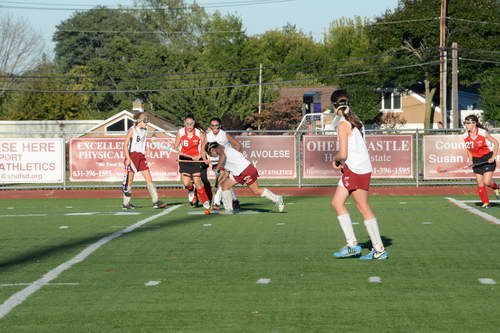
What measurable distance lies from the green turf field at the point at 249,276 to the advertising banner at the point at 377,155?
784 cm

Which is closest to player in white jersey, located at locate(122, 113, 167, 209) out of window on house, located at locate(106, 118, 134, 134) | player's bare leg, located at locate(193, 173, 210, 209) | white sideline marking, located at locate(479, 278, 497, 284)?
player's bare leg, located at locate(193, 173, 210, 209)

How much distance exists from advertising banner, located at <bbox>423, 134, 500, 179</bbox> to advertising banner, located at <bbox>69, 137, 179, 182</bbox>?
670 cm

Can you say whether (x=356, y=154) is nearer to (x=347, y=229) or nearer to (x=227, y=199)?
(x=347, y=229)

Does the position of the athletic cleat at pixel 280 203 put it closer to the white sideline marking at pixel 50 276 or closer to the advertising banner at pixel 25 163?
the white sideline marking at pixel 50 276

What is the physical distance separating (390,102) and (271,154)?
5527 cm

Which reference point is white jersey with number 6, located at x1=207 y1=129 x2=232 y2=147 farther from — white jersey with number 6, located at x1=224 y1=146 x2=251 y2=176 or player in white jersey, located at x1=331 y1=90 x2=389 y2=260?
player in white jersey, located at x1=331 y1=90 x2=389 y2=260

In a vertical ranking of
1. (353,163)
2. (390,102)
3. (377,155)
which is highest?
(390,102)

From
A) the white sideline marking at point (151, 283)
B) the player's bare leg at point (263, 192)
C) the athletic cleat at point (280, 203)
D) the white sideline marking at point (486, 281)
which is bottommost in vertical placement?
the white sideline marking at point (151, 283)

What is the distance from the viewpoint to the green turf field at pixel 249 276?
6.84 meters

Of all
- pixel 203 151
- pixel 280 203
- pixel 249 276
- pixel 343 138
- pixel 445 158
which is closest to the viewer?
pixel 249 276

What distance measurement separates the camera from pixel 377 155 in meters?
23.0

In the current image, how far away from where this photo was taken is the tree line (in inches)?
2724

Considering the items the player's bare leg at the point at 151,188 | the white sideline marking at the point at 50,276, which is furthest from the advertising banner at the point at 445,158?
the white sideline marking at the point at 50,276

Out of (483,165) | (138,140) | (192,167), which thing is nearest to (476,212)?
(483,165)
